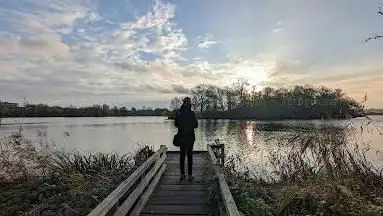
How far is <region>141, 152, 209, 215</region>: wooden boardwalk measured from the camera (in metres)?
6.41

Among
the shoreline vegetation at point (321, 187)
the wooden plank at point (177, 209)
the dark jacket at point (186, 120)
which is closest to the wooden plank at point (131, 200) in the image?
the wooden plank at point (177, 209)

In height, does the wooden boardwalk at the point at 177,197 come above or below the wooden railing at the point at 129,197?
below

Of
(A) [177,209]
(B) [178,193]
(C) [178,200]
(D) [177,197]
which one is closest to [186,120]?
(B) [178,193]

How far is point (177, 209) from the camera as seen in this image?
6496mm

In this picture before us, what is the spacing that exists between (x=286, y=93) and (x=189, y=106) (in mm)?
85594

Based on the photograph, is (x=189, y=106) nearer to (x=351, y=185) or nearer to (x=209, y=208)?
(x=209, y=208)

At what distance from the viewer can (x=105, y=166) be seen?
11.9m

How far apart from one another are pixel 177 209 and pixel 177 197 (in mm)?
891

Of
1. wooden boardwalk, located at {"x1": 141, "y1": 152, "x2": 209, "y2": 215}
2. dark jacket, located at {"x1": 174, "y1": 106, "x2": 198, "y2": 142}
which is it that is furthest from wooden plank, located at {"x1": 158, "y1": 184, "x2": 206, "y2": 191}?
dark jacket, located at {"x1": 174, "y1": 106, "x2": 198, "y2": 142}

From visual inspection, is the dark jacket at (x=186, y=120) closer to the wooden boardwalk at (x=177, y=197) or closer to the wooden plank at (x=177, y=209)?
the wooden boardwalk at (x=177, y=197)

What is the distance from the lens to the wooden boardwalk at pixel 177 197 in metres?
6.41

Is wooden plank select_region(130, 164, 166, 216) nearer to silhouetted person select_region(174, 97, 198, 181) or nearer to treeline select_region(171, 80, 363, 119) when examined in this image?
silhouetted person select_region(174, 97, 198, 181)

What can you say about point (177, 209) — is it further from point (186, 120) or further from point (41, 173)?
point (41, 173)

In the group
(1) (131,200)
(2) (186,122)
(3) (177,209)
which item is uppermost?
(2) (186,122)
